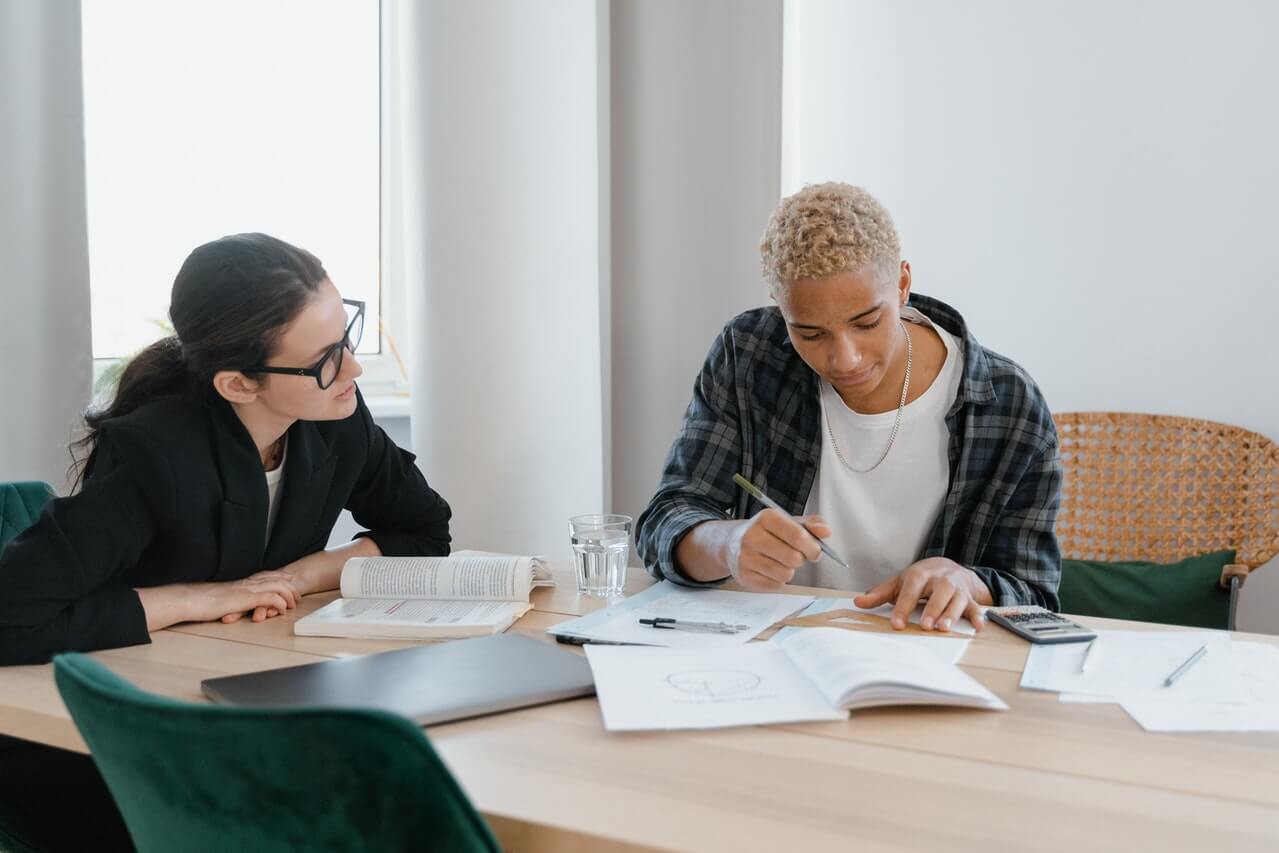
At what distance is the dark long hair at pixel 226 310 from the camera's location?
1457 mm

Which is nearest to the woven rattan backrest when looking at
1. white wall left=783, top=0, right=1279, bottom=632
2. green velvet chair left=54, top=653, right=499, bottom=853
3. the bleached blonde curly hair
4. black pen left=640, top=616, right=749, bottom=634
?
white wall left=783, top=0, right=1279, bottom=632

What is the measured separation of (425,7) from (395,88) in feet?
2.41

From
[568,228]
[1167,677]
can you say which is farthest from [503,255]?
[1167,677]

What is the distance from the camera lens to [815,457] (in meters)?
1.77

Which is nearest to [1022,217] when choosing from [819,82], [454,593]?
[819,82]

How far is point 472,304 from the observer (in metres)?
2.49

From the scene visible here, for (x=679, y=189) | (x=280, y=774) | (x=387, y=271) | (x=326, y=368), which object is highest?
(x=679, y=189)

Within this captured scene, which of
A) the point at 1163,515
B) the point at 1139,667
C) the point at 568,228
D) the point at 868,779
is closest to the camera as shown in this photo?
the point at 868,779

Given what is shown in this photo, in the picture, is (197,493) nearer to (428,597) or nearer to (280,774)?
(428,597)

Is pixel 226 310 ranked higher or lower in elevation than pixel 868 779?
higher

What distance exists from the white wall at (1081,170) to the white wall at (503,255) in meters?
0.57

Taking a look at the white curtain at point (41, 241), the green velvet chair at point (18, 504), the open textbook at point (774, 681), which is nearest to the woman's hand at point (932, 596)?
the open textbook at point (774, 681)

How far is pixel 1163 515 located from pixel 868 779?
1.67 m

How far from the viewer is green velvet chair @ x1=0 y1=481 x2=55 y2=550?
1637 millimetres
